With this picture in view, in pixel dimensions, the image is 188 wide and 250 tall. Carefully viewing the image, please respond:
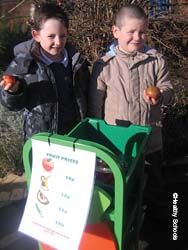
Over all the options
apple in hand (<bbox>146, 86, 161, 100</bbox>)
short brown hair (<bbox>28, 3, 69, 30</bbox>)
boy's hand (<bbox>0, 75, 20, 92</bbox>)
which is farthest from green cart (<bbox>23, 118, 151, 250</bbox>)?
short brown hair (<bbox>28, 3, 69, 30</bbox>)

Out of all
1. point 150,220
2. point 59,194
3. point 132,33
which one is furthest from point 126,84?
point 150,220

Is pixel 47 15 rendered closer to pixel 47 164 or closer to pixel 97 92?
pixel 97 92

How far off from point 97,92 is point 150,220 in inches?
49.4

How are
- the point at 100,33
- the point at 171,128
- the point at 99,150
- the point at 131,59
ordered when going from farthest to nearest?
1. the point at 100,33
2. the point at 171,128
3. the point at 131,59
4. the point at 99,150

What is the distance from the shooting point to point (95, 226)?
2.08 metres

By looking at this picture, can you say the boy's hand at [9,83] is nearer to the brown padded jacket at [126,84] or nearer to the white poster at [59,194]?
the white poster at [59,194]

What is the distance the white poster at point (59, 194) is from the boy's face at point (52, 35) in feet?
2.41

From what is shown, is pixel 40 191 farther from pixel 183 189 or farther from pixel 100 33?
pixel 100 33

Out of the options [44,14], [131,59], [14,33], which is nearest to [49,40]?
[44,14]

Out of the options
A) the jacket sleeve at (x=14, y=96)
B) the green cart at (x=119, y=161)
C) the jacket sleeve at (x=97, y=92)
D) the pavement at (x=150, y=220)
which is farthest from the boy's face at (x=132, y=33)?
the pavement at (x=150, y=220)

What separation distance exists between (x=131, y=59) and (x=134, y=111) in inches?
13.5

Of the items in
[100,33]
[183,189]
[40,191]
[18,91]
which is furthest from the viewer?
[100,33]

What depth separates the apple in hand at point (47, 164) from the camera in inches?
77.4

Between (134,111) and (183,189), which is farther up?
(134,111)
